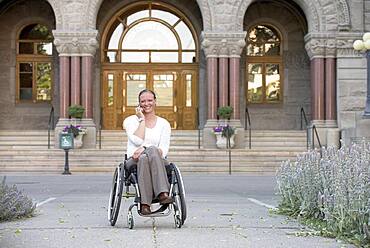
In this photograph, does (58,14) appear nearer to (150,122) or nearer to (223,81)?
(223,81)

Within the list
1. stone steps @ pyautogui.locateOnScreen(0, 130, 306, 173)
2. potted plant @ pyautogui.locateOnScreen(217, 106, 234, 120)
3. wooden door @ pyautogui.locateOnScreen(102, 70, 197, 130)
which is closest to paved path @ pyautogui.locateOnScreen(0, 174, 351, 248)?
stone steps @ pyautogui.locateOnScreen(0, 130, 306, 173)

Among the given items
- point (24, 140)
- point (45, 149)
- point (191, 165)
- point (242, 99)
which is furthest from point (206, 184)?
point (242, 99)

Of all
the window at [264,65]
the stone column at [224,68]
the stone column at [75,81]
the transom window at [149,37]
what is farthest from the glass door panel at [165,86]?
the stone column at [75,81]

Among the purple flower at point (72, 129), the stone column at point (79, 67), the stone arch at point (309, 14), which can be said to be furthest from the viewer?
the stone arch at point (309, 14)

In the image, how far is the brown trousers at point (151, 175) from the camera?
7711 millimetres

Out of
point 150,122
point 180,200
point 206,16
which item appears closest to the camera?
point 180,200

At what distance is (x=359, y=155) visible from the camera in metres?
7.62

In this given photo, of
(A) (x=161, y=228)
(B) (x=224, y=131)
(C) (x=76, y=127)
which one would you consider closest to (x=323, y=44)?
(B) (x=224, y=131)

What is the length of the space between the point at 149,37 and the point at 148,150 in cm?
2406

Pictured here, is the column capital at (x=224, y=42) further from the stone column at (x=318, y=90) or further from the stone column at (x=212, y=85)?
the stone column at (x=318, y=90)

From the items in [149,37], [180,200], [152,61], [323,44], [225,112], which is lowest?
[180,200]

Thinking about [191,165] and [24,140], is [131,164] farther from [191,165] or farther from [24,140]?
[24,140]

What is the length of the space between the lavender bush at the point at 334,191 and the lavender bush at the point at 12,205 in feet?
10.6

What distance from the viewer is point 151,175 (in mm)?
7766
